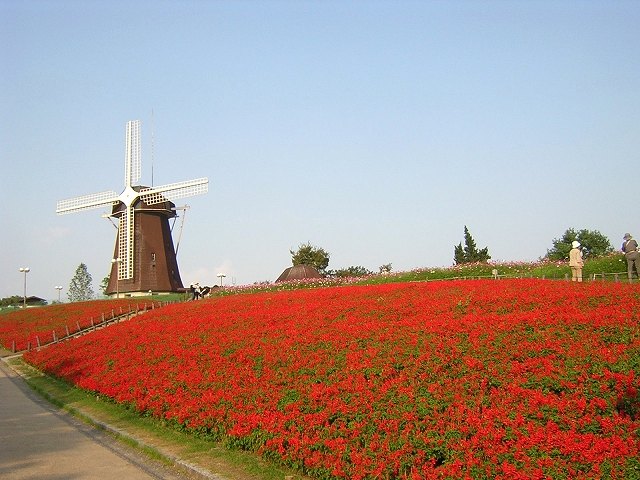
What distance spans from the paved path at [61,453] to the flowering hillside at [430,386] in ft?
3.76

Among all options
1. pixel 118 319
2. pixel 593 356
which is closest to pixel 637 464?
pixel 593 356

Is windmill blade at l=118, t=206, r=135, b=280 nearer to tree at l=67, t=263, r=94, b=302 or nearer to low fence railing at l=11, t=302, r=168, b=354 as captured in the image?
low fence railing at l=11, t=302, r=168, b=354

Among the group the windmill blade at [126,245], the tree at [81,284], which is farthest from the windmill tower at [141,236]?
the tree at [81,284]

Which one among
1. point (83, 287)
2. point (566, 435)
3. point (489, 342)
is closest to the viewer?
point (566, 435)

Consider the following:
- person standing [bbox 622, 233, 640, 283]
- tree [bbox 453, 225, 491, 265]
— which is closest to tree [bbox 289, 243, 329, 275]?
tree [bbox 453, 225, 491, 265]

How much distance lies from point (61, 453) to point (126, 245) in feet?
122

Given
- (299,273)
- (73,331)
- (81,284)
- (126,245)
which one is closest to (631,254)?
(299,273)

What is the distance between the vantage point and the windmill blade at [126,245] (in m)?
44.7

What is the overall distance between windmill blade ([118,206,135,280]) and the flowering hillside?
31.5m

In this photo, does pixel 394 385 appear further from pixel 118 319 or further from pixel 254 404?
pixel 118 319

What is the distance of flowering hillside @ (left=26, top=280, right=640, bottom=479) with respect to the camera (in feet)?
19.8

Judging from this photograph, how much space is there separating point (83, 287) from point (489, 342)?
339ft

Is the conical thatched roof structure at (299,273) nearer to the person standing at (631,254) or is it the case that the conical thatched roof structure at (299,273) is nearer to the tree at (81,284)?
the person standing at (631,254)

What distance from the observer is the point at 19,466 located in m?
8.37
